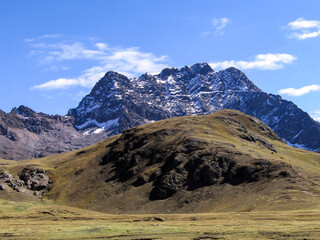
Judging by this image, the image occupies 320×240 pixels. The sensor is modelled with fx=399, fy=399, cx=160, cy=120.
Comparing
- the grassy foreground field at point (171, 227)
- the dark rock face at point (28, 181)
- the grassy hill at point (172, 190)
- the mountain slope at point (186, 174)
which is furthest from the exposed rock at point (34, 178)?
the grassy foreground field at point (171, 227)

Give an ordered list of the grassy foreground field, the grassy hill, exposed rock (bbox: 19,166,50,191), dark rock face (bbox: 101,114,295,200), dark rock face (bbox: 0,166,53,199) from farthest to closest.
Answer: exposed rock (bbox: 19,166,50,191) < dark rock face (bbox: 0,166,53,199) < dark rock face (bbox: 101,114,295,200) < the grassy hill < the grassy foreground field

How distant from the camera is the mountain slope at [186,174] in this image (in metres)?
120

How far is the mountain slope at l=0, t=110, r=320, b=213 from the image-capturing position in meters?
120

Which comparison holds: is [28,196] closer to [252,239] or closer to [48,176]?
[48,176]

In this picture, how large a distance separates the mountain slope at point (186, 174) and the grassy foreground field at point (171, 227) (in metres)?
23.5

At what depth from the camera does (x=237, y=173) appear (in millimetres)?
135375

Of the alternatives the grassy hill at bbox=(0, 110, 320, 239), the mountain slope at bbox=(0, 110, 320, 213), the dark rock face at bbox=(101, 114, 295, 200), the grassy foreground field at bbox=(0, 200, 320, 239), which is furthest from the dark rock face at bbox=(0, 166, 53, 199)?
the grassy foreground field at bbox=(0, 200, 320, 239)

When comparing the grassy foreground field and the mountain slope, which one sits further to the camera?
the mountain slope

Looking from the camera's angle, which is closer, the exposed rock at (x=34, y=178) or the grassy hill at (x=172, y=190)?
the grassy hill at (x=172, y=190)

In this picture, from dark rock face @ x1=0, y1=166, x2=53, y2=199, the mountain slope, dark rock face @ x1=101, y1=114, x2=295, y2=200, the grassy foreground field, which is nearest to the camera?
the grassy foreground field

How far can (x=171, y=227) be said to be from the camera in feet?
244

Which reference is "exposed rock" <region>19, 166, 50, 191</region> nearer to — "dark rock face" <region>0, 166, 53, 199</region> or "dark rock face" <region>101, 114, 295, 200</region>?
"dark rock face" <region>0, 166, 53, 199</region>

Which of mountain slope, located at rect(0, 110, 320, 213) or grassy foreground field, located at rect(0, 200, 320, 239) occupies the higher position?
mountain slope, located at rect(0, 110, 320, 213)

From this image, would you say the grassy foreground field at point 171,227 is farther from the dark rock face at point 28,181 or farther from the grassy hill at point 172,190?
the dark rock face at point 28,181
